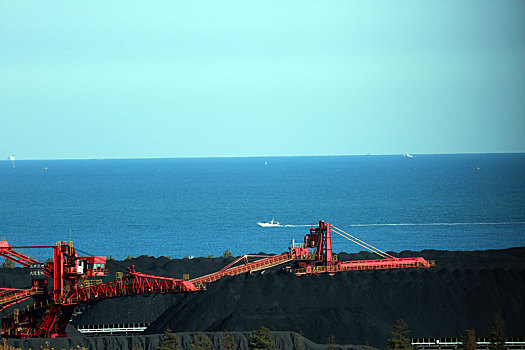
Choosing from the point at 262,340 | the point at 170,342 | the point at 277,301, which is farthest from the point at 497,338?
the point at 170,342

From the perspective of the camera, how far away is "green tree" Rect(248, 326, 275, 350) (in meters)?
62.4

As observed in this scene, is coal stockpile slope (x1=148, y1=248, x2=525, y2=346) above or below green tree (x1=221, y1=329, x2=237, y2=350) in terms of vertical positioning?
above

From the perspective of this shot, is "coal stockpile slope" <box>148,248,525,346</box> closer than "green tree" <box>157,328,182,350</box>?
No

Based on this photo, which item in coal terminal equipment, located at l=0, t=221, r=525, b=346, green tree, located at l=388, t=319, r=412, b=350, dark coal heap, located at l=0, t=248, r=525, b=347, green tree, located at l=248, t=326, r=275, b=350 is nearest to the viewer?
green tree, located at l=248, t=326, r=275, b=350

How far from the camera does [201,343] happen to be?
2494 inches

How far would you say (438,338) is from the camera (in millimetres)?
71375

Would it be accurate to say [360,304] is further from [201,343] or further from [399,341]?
[201,343]

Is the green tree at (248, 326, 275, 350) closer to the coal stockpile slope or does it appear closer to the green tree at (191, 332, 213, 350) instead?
the green tree at (191, 332, 213, 350)

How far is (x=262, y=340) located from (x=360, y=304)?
16.1 m

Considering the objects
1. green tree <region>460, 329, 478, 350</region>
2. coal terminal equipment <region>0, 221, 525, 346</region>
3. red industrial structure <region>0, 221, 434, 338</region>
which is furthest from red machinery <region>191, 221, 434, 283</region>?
green tree <region>460, 329, 478, 350</region>

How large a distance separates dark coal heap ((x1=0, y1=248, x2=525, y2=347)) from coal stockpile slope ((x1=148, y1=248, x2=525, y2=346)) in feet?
0.27

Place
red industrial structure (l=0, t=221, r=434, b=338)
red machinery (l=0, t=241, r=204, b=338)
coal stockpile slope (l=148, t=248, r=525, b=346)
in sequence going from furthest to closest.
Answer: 1. red industrial structure (l=0, t=221, r=434, b=338)
2. red machinery (l=0, t=241, r=204, b=338)
3. coal stockpile slope (l=148, t=248, r=525, b=346)

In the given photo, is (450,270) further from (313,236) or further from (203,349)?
(203,349)

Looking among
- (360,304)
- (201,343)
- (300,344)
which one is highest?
(360,304)
